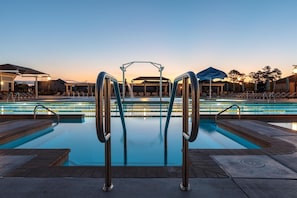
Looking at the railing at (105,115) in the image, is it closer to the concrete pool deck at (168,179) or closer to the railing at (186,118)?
the concrete pool deck at (168,179)

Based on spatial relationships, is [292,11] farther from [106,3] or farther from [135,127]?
[135,127]

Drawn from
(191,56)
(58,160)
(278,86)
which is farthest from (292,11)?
(278,86)

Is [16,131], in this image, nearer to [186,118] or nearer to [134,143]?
[134,143]

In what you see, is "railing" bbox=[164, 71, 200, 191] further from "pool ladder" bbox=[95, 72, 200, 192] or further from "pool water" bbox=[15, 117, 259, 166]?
"pool water" bbox=[15, 117, 259, 166]

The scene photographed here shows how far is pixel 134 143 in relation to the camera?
6.01 metres

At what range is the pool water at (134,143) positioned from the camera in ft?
15.4

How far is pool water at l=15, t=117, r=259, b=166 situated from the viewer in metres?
4.70

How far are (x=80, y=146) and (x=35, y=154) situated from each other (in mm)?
2153

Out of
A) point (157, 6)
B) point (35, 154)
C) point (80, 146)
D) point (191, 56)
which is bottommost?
point (80, 146)

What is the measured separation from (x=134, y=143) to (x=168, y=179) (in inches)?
140

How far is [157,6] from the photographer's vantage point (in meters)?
14.3

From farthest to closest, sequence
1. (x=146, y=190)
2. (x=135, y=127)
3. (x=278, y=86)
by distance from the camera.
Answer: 1. (x=278, y=86)
2. (x=135, y=127)
3. (x=146, y=190)

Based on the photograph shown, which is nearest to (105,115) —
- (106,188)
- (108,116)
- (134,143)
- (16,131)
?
(108,116)

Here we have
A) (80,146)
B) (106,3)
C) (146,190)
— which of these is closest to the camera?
(146,190)
